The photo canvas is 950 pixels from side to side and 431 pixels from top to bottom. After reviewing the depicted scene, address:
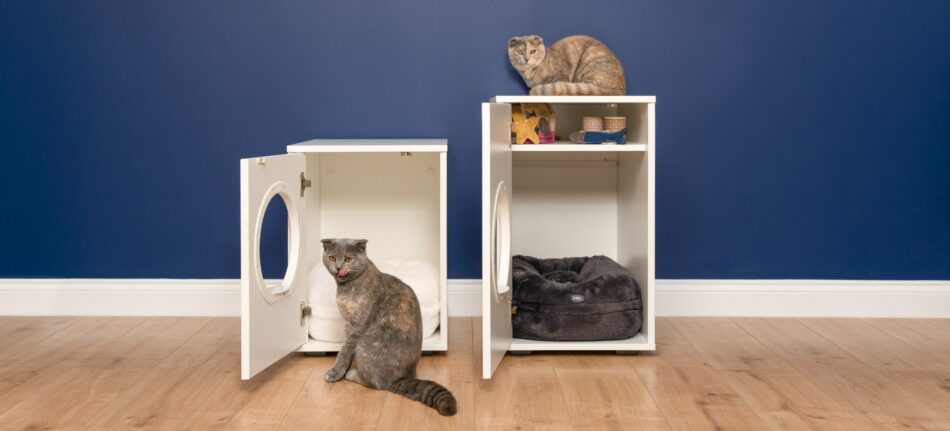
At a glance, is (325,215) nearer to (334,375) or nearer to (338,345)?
(338,345)

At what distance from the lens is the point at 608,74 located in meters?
3.27

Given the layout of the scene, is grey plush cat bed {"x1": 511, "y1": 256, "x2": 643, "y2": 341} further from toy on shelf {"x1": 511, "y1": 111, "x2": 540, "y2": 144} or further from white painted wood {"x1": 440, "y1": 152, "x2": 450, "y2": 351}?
toy on shelf {"x1": 511, "y1": 111, "x2": 540, "y2": 144}

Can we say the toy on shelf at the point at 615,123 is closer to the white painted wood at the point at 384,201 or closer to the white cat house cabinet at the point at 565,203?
the white cat house cabinet at the point at 565,203

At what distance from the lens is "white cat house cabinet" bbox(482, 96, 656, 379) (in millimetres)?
2676

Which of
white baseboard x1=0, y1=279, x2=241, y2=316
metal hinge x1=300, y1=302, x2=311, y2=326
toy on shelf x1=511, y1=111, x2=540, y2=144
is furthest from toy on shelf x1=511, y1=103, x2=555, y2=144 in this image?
white baseboard x1=0, y1=279, x2=241, y2=316

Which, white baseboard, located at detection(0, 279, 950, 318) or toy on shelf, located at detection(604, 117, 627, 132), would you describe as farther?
white baseboard, located at detection(0, 279, 950, 318)

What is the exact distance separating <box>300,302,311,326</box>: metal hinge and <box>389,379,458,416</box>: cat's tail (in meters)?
0.50

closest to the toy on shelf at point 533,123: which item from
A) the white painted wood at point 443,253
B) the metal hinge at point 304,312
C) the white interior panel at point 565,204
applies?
the white painted wood at point 443,253

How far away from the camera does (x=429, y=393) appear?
250 centimetres

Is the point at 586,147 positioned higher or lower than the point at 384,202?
higher

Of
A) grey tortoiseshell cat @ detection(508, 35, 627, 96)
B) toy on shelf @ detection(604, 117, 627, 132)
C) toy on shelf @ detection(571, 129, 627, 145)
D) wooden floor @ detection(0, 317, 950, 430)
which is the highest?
grey tortoiseshell cat @ detection(508, 35, 627, 96)

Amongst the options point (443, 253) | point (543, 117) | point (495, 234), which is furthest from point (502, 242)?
point (543, 117)

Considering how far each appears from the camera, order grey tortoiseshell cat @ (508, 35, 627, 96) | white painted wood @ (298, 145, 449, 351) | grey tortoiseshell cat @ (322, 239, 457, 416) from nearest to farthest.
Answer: grey tortoiseshell cat @ (322, 239, 457, 416)
grey tortoiseshell cat @ (508, 35, 627, 96)
white painted wood @ (298, 145, 449, 351)

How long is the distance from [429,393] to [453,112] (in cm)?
135
